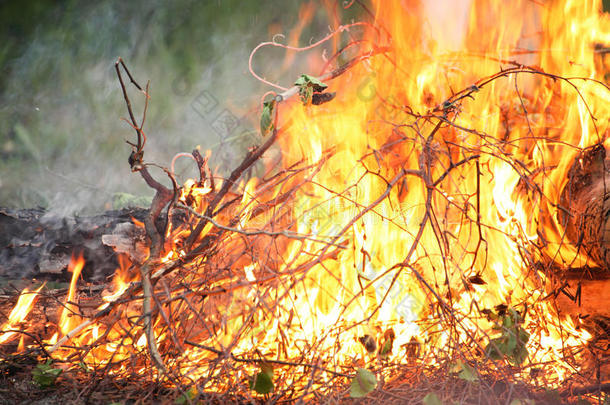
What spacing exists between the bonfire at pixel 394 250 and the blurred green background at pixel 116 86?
2267mm

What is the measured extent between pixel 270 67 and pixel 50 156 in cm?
234

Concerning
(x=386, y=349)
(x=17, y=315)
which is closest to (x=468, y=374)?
(x=386, y=349)

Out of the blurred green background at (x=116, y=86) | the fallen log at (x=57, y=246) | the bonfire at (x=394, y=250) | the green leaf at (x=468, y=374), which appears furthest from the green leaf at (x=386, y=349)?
the blurred green background at (x=116, y=86)

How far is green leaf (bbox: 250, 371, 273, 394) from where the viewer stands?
1339mm

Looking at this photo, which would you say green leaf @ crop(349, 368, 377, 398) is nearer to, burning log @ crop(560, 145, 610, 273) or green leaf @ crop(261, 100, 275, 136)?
burning log @ crop(560, 145, 610, 273)

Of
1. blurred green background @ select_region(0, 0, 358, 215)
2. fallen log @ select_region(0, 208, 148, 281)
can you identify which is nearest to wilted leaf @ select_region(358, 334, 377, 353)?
fallen log @ select_region(0, 208, 148, 281)

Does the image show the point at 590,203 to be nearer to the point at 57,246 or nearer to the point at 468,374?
the point at 468,374

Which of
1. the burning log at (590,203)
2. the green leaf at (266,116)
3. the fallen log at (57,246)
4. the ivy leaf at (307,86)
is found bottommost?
the fallen log at (57,246)

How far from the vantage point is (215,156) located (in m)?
4.45

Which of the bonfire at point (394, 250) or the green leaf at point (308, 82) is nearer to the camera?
the bonfire at point (394, 250)

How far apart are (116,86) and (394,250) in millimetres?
3809

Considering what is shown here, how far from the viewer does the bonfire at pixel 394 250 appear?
149 centimetres

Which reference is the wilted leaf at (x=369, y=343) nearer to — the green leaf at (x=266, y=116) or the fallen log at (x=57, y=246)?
the green leaf at (x=266, y=116)

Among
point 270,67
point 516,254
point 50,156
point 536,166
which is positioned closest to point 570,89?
point 536,166
